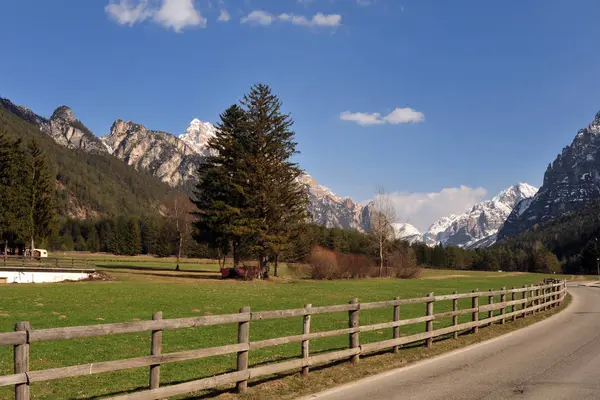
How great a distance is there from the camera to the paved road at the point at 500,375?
354 inches

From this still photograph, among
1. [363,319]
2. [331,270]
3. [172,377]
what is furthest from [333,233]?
[172,377]

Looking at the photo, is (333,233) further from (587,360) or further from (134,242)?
(587,360)

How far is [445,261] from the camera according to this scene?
18875 cm

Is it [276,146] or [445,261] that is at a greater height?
[276,146]

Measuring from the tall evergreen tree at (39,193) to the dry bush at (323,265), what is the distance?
35.4 meters

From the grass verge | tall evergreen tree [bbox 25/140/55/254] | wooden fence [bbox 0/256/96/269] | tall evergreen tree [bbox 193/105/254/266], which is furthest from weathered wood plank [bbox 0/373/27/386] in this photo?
tall evergreen tree [bbox 25/140/55/254]

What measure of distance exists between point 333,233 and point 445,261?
4941 centimetres

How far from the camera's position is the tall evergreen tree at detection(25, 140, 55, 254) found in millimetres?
65000

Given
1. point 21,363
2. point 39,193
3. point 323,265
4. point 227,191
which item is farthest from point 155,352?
point 39,193

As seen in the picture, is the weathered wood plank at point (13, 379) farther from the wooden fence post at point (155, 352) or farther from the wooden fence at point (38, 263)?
the wooden fence at point (38, 263)

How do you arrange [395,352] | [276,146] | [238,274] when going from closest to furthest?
[395,352] < [238,274] < [276,146]

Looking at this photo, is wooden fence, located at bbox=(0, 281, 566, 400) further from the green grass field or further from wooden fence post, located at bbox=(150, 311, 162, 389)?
the green grass field

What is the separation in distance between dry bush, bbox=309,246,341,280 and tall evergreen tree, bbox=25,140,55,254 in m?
35.4

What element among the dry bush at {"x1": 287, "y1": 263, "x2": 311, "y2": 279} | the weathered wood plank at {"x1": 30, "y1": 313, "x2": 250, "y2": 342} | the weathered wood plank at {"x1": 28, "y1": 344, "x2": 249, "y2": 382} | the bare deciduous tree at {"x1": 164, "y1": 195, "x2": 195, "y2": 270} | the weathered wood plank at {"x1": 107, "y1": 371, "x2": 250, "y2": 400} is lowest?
the dry bush at {"x1": 287, "y1": 263, "x2": 311, "y2": 279}
